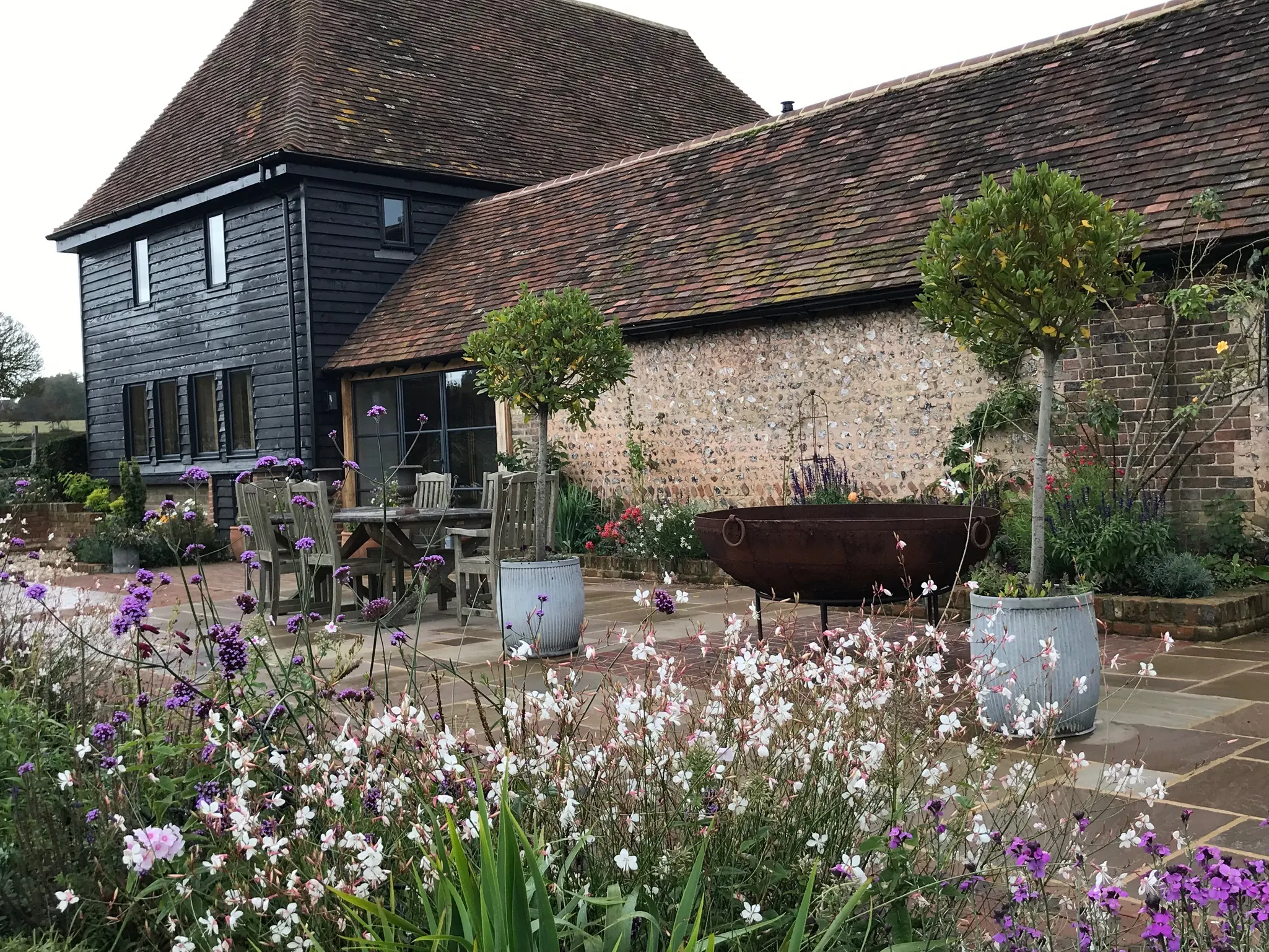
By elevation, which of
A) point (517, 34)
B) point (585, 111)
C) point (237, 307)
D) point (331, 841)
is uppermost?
point (517, 34)

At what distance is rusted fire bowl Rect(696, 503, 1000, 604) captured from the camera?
568cm

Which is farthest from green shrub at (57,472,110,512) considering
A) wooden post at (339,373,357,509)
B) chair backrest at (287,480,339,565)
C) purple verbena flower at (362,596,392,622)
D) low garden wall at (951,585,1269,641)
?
purple verbena flower at (362,596,392,622)

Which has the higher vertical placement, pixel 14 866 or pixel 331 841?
pixel 331 841

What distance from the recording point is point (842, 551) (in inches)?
231

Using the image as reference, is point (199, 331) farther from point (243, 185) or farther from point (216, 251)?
point (243, 185)

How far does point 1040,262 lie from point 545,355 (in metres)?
3.44

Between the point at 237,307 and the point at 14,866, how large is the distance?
15446 millimetres

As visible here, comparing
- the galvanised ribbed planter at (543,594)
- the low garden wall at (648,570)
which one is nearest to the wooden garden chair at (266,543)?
the galvanised ribbed planter at (543,594)

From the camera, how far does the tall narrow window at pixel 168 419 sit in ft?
62.3

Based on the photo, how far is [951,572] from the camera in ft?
19.5

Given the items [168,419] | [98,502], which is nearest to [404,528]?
[98,502]

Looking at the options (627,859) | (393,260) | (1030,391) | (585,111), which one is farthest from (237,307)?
(627,859)

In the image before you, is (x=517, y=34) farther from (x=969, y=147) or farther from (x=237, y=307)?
(x=969, y=147)

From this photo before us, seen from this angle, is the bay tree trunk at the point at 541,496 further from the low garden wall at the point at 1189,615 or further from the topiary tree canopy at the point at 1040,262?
the topiary tree canopy at the point at 1040,262
